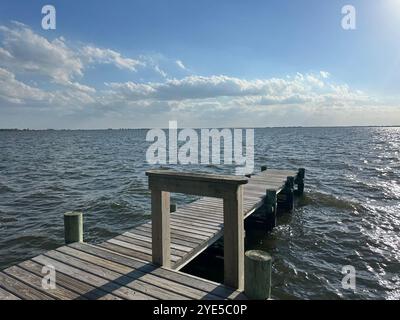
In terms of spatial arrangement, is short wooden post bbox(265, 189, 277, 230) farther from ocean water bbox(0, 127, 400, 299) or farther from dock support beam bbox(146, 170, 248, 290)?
dock support beam bbox(146, 170, 248, 290)

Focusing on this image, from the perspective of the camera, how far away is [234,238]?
4680mm

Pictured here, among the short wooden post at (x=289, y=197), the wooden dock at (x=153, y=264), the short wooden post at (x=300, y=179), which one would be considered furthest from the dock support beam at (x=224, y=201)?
the short wooden post at (x=300, y=179)

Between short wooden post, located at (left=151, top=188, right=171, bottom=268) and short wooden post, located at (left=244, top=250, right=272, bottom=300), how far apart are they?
1582mm

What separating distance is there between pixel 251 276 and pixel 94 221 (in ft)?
31.3

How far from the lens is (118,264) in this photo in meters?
5.67

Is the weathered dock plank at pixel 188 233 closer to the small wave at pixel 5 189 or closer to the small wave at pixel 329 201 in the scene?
the small wave at pixel 329 201

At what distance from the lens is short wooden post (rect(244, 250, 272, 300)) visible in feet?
14.7

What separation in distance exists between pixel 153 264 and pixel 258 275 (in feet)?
6.76

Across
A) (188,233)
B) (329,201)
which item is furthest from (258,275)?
(329,201)

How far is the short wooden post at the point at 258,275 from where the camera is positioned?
14.7 ft

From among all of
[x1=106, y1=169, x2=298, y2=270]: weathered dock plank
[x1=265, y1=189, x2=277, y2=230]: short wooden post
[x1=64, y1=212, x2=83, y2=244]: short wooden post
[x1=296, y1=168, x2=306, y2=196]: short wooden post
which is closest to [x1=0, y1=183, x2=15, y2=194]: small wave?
[x1=106, y1=169, x2=298, y2=270]: weathered dock plank

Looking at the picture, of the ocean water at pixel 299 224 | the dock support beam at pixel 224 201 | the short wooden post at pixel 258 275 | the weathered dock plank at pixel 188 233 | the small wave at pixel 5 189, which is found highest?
the dock support beam at pixel 224 201

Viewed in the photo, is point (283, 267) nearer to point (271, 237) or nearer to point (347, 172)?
point (271, 237)
